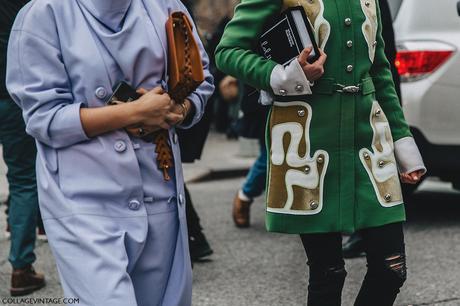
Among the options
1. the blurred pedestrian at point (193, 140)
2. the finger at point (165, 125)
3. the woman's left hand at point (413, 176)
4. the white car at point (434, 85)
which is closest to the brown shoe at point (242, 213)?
the blurred pedestrian at point (193, 140)

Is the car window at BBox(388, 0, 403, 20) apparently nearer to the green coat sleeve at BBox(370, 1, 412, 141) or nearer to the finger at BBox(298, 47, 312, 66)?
the green coat sleeve at BBox(370, 1, 412, 141)

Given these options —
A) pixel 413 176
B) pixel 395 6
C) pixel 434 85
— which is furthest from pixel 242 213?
pixel 413 176

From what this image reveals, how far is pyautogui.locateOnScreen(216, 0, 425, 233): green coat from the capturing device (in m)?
2.95

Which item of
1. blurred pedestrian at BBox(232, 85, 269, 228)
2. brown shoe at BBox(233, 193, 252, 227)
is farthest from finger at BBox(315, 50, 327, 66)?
brown shoe at BBox(233, 193, 252, 227)

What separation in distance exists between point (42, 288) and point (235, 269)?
111 centimetres

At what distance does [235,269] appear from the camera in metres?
5.20

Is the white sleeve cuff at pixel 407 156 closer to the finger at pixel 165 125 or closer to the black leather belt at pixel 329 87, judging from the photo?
the black leather belt at pixel 329 87

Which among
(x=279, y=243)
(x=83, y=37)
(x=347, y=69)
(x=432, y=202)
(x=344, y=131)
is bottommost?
(x=432, y=202)

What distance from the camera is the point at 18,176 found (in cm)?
463

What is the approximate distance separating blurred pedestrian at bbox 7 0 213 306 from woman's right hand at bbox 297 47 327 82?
51cm

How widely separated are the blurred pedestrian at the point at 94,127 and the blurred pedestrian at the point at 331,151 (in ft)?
1.79

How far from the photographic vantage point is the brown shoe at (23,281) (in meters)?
4.61

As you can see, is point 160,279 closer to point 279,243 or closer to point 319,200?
point 319,200

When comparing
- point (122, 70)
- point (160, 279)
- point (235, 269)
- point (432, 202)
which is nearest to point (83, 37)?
point (122, 70)
